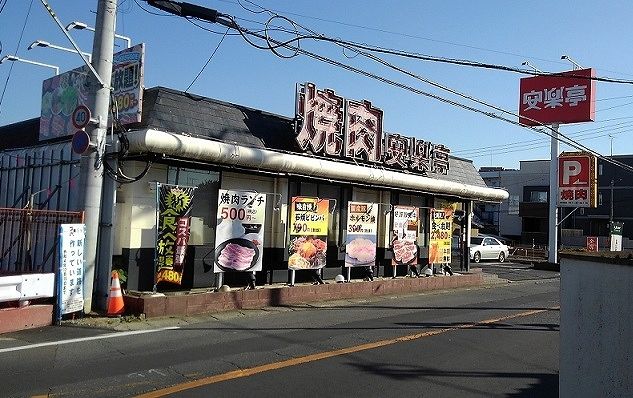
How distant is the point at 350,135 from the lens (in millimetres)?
16938

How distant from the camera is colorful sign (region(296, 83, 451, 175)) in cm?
1552

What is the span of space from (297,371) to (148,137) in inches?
236

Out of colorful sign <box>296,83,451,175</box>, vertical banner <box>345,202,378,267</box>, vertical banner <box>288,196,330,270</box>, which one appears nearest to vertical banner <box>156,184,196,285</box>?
vertical banner <box>288,196,330,270</box>

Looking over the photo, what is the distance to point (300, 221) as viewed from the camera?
604 inches

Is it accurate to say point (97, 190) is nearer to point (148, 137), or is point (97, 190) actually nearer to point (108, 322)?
point (148, 137)

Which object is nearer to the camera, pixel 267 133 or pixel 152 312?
pixel 152 312

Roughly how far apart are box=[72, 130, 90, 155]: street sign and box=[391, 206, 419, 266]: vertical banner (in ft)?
33.2

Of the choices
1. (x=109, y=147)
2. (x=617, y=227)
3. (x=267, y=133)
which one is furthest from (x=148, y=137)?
(x=617, y=227)

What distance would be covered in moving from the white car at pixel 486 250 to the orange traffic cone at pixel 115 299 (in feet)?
89.4

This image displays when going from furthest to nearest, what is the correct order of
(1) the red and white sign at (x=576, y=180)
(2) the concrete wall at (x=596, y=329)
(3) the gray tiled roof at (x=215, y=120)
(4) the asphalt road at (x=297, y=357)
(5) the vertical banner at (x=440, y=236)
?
1. (1) the red and white sign at (x=576, y=180)
2. (5) the vertical banner at (x=440, y=236)
3. (3) the gray tiled roof at (x=215, y=120)
4. (4) the asphalt road at (x=297, y=357)
5. (2) the concrete wall at (x=596, y=329)

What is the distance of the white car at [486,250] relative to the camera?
1398 inches

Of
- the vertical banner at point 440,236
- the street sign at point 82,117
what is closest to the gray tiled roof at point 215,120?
the street sign at point 82,117

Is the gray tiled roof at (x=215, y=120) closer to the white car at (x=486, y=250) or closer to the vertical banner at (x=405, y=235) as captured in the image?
the vertical banner at (x=405, y=235)

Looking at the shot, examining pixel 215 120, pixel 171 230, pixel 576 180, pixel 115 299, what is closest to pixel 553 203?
pixel 576 180
